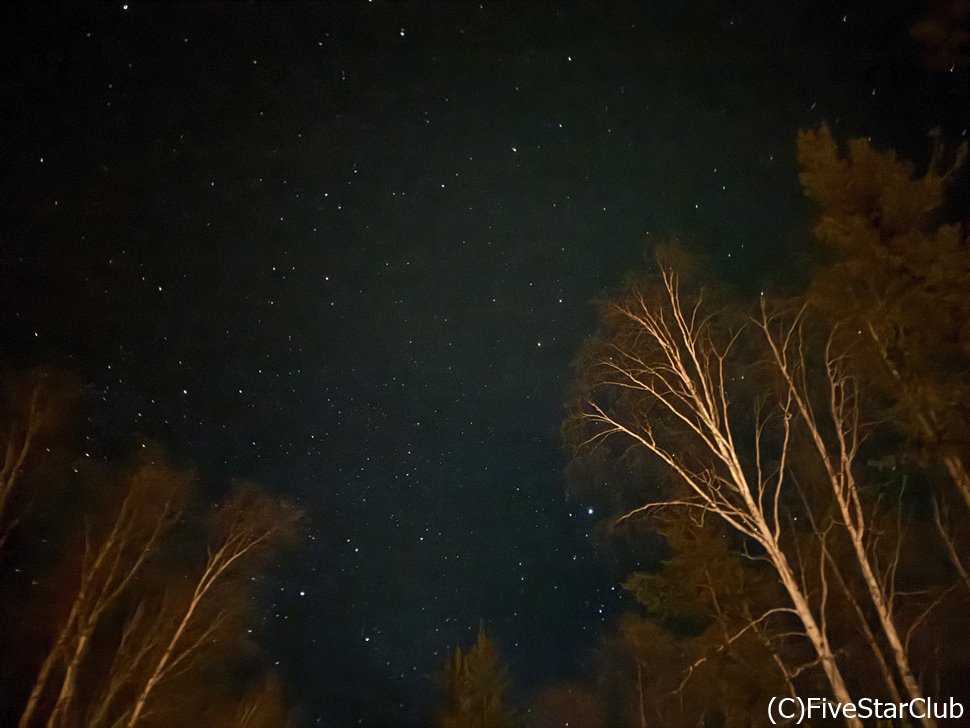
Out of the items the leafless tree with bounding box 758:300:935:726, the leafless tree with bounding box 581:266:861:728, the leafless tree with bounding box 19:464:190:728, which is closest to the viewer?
the leafless tree with bounding box 758:300:935:726

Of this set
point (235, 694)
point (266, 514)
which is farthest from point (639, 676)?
point (266, 514)

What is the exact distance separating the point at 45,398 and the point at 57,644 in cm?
473

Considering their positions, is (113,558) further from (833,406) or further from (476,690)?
(833,406)

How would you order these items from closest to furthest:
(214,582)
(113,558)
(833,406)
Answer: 1. (833,406)
2. (113,558)
3. (214,582)

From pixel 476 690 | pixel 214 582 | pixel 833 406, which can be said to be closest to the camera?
pixel 833 406

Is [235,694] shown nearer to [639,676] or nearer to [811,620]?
[639,676]

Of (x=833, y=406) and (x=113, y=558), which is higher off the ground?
(x=833, y=406)

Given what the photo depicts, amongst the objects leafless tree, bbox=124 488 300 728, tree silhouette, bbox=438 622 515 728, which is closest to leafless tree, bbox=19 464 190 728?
leafless tree, bbox=124 488 300 728

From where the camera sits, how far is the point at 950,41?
9336mm

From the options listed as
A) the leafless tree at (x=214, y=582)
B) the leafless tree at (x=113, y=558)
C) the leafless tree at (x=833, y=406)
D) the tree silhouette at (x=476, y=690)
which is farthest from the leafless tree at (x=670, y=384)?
the tree silhouette at (x=476, y=690)

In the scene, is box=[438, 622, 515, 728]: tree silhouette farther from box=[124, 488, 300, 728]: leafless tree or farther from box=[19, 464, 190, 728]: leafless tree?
box=[19, 464, 190, 728]: leafless tree

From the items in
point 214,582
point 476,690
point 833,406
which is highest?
point 833,406

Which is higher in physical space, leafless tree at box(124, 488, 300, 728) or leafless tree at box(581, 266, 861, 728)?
leafless tree at box(581, 266, 861, 728)

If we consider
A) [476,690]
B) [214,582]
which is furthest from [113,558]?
[476,690]
